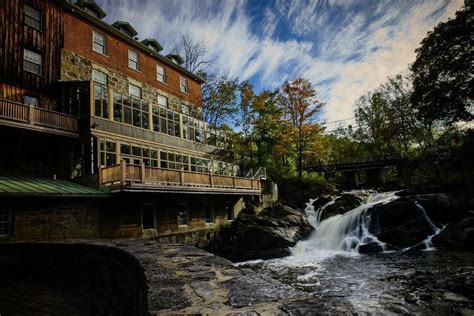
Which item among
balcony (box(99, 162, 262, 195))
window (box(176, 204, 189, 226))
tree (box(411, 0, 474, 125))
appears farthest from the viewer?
tree (box(411, 0, 474, 125))

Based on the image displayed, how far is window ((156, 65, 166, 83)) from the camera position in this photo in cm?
2561

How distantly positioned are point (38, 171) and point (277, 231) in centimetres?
1423

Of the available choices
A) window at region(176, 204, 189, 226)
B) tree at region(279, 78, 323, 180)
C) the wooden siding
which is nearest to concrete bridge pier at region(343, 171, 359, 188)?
tree at region(279, 78, 323, 180)

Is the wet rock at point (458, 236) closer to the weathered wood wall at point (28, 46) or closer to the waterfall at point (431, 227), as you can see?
the waterfall at point (431, 227)

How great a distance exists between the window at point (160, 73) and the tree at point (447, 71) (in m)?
22.3

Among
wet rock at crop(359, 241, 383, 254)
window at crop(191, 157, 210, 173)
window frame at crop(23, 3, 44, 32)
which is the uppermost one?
window frame at crop(23, 3, 44, 32)

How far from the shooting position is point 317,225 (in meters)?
21.1

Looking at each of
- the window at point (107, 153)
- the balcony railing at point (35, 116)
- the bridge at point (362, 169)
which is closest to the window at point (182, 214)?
the window at point (107, 153)

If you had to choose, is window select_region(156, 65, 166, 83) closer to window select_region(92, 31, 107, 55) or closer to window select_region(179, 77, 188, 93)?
window select_region(179, 77, 188, 93)

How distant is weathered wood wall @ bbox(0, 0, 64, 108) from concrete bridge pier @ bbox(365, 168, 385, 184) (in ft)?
123

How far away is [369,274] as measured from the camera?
10.8 metres

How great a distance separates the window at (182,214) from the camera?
18.3 m

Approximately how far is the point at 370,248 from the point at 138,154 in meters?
14.8

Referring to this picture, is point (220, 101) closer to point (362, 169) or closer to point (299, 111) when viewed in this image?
point (299, 111)
